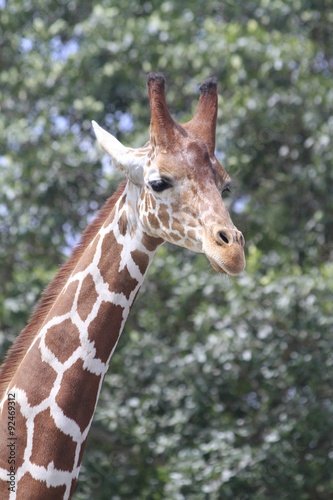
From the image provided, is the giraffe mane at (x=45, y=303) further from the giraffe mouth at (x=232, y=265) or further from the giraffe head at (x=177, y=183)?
the giraffe mouth at (x=232, y=265)

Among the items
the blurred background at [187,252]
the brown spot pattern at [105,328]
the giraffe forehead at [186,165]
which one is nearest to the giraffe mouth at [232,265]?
the giraffe forehead at [186,165]

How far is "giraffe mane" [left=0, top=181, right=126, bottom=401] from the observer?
4.28 metres

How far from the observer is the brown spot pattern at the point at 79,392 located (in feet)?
13.2

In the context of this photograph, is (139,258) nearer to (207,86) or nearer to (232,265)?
(232,265)

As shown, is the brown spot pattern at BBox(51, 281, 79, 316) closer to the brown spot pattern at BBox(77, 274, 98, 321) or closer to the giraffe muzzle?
the brown spot pattern at BBox(77, 274, 98, 321)

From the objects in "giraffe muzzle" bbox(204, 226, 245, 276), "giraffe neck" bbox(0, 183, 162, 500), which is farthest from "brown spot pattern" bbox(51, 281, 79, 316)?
"giraffe muzzle" bbox(204, 226, 245, 276)

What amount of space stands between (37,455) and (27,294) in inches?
198

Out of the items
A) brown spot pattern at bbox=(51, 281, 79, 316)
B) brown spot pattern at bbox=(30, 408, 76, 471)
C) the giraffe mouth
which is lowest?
brown spot pattern at bbox=(30, 408, 76, 471)

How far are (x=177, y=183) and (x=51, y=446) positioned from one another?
104 centimetres

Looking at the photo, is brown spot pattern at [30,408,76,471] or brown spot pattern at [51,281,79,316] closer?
brown spot pattern at [30,408,76,471]

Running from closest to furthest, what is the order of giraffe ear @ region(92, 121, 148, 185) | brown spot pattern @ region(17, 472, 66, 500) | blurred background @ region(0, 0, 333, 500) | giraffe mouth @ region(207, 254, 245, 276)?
giraffe mouth @ region(207, 254, 245, 276) < brown spot pattern @ region(17, 472, 66, 500) < giraffe ear @ region(92, 121, 148, 185) < blurred background @ region(0, 0, 333, 500)

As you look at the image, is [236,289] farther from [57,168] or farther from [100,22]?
[100,22]

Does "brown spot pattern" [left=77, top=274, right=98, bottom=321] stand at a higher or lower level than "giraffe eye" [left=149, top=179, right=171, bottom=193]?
lower

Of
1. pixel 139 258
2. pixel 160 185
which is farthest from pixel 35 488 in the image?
pixel 160 185
